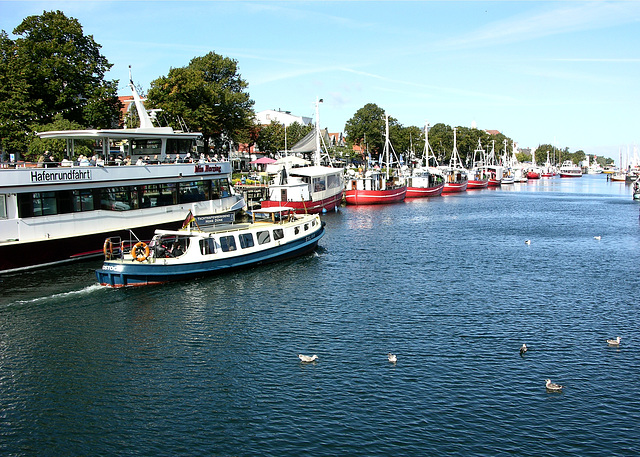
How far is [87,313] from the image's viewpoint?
3062cm

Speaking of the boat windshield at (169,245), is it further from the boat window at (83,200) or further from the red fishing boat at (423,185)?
the red fishing boat at (423,185)

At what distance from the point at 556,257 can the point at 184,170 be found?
1314 inches

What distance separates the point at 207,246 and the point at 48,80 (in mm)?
40476

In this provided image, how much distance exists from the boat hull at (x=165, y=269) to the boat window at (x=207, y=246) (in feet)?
2.30

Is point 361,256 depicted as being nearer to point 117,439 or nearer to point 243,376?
point 243,376

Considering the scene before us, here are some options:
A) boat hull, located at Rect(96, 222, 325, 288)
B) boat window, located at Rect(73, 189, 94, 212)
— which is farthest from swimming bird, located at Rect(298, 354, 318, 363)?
boat window, located at Rect(73, 189, 94, 212)

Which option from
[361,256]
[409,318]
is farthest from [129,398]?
[361,256]

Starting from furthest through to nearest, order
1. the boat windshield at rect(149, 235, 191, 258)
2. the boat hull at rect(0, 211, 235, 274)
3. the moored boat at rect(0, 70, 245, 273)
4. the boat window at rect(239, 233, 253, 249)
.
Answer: the boat window at rect(239, 233, 253, 249), the moored boat at rect(0, 70, 245, 273), the boat hull at rect(0, 211, 235, 274), the boat windshield at rect(149, 235, 191, 258)

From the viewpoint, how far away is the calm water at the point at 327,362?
1855cm

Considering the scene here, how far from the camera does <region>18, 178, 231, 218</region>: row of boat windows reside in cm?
4038

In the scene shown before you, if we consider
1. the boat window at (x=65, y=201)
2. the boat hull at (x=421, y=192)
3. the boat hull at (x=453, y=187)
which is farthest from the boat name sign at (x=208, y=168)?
the boat hull at (x=453, y=187)

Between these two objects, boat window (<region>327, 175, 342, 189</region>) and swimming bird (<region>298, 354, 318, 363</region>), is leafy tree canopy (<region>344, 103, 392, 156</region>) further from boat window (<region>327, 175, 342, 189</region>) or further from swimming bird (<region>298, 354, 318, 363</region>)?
swimming bird (<region>298, 354, 318, 363</region>)

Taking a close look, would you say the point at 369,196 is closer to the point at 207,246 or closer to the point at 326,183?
the point at 326,183

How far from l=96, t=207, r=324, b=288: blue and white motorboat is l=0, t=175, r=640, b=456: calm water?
1033mm
